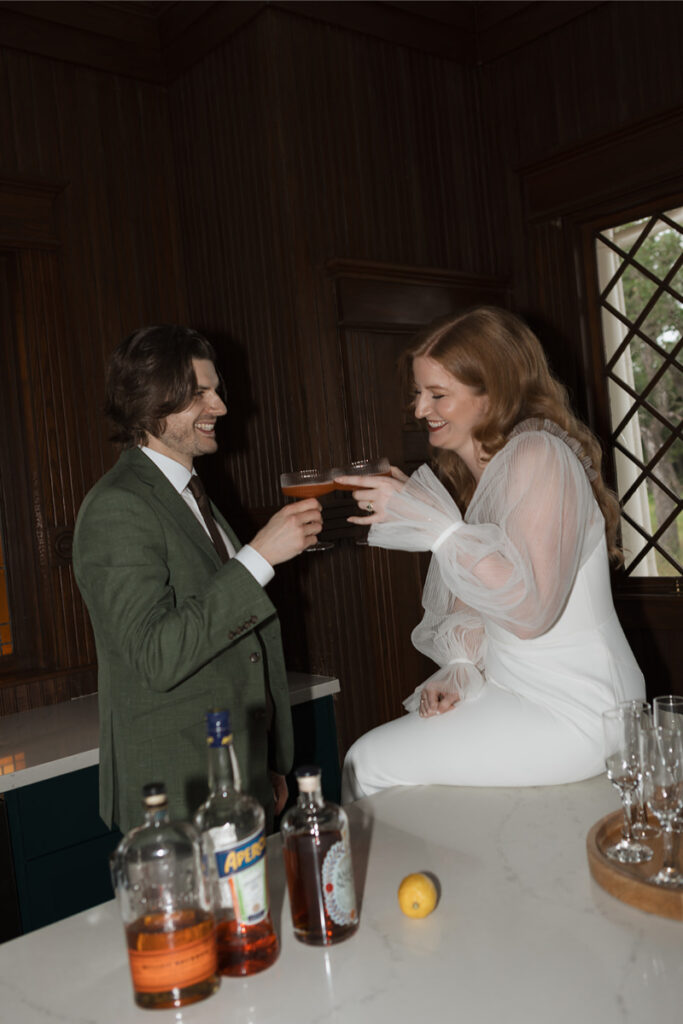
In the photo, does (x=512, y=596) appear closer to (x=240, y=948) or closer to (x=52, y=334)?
(x=240, y=948)

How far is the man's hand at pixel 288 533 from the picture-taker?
176 centimetres

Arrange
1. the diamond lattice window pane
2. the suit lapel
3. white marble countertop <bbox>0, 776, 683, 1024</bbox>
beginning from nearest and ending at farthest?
white marble countertop <bbox>0, 776, 683, 1024</bbox>, the suit lapel, the diamond lattice window pane

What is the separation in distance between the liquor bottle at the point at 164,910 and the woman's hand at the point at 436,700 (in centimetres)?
80

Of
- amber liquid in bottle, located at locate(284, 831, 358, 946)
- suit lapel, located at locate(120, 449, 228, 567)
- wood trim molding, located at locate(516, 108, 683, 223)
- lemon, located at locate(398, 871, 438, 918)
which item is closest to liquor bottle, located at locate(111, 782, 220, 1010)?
amber liquid in bottle, located at locate(284, 831, 358, 946)

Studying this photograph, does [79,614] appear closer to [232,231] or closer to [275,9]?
[232,231]

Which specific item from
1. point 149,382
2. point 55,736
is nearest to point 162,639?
point 149,382

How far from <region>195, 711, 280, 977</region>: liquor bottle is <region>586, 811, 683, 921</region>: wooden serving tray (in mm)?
394

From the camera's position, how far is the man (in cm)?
167

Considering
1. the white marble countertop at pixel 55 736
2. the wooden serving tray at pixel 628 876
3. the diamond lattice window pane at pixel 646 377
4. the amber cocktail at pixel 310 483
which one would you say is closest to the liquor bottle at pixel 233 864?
the wooden serving tray at pixel 628 876

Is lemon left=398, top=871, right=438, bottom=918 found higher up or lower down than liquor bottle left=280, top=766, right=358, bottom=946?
lower down

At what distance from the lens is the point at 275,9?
2.86 m

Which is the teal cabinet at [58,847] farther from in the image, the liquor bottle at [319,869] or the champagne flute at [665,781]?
the champagne flute at [665,781]

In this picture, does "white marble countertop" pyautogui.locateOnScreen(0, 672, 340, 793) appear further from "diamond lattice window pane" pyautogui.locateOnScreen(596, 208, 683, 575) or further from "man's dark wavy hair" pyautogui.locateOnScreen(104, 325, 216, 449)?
"diamond lattice window pane" pyautogui.locateOnScreen(596, 208, 683, 575)

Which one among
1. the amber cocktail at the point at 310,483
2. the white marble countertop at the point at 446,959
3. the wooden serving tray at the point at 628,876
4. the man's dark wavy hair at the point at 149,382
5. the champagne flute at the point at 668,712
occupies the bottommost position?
the white marble countertop at the point at 446,959
